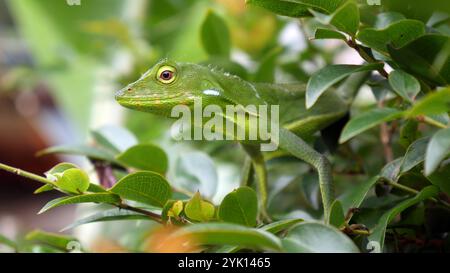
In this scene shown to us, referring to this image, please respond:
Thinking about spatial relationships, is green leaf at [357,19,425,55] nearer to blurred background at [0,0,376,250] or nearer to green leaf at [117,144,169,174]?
blurred background at [0,0,376,250]

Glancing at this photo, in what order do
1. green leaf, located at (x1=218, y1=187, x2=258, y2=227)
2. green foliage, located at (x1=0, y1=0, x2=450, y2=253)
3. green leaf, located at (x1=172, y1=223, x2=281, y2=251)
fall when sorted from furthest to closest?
green leaf, located at (x1=218, y1=187, x2=258, y2=227), green foliage, located at (x1=0, y1=0, x2=450, y2=253), green leaf, located at (x1=172, y1=223, x2=281, y2=251)

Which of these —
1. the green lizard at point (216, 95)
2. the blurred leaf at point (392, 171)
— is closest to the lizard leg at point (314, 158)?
the green lizard at point (216, 95)

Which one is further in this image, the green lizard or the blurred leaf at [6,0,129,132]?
the blurred leaf at [6,0,129,132]

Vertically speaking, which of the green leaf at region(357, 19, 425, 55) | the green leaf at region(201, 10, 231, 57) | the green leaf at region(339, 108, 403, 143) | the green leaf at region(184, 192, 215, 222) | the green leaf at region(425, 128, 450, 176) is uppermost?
the green leaf at region(201, 10, 231, 57)

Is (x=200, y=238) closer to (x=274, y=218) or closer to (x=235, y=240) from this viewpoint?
(x=235, y=240)

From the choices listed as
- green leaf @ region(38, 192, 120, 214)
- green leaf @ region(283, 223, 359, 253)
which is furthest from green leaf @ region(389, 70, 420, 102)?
green leaf @ region(38, 192, 120, 214)

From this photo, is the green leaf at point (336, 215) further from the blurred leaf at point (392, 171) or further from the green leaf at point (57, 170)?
the green leaf at point (57, 170)
